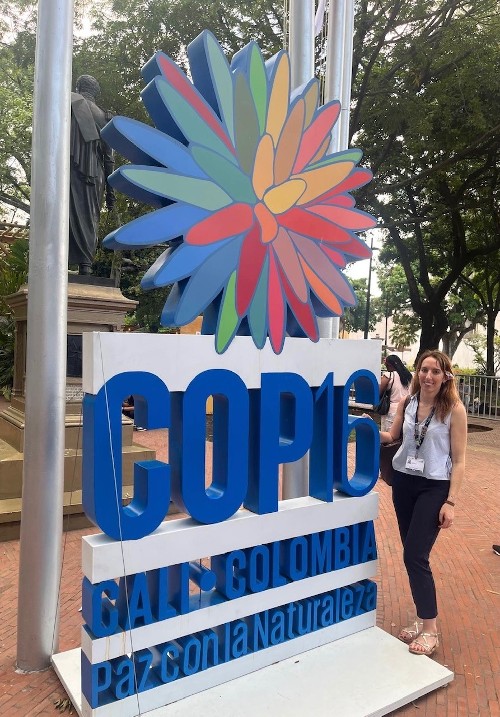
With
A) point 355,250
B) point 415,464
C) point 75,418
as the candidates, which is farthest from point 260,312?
point 75,418

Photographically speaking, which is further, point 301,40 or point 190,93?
point 301,40

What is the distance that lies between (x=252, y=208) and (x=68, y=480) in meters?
4.02

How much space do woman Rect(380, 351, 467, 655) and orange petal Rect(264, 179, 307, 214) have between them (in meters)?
1.28

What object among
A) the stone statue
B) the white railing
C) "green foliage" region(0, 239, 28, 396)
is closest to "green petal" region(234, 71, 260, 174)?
the stone statue

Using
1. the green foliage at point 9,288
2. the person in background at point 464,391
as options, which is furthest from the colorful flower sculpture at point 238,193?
the person in background at point 464,391

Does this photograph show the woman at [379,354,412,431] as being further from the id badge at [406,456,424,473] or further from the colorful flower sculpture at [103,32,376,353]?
the colorful flower sculpture at [103,32,376,353]

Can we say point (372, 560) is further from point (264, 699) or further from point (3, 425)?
point (3, 425)

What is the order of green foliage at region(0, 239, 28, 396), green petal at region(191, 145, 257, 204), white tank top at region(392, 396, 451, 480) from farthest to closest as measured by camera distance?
1. green foliage at region(0, 239, 28, 396)
2. white tank top at region(392, 396, 451, 480)
3. green petal at region(191, 145, 257, 204)

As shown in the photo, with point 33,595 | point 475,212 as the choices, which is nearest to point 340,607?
point 33,595

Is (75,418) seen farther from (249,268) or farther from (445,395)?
(445,395)

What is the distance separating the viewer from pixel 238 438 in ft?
10.0

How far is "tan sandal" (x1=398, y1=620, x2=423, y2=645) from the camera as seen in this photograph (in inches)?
143

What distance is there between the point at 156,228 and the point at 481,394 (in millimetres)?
17334

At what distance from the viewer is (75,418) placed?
6152mm
